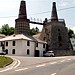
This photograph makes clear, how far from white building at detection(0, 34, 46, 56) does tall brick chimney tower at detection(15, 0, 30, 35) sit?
8421 millimetres

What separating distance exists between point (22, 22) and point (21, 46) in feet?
51.1

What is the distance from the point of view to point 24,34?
94.1m

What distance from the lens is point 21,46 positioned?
277ft

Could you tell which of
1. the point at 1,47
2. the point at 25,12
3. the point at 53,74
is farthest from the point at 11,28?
the point at 53,74

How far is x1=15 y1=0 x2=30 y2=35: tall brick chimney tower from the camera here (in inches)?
3802

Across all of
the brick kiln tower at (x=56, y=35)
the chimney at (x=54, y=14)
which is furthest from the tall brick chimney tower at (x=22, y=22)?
the chimney at (x=54, y=14)

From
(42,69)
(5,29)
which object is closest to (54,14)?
(5,29)

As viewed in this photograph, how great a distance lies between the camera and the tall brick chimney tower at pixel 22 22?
3802 inches

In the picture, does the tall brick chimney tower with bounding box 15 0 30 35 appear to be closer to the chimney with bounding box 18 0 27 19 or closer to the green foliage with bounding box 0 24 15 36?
the chimney with bounding box 18 0 27 19

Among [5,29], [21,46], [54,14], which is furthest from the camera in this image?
[5,29]

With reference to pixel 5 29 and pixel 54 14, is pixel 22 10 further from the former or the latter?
pixel 5 29

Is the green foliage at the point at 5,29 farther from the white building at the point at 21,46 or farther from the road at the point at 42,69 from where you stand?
the road at the point at 42,69

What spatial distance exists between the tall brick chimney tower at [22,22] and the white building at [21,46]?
27.6ft

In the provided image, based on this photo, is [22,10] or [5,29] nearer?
[22,10]
